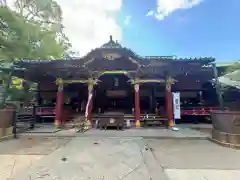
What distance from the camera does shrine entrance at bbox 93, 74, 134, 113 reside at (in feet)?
44.5

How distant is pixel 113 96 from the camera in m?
13.9

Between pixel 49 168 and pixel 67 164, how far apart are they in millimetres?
401

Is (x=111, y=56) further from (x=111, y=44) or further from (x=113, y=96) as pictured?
(x=113, y=96)

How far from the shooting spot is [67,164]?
3723 mm

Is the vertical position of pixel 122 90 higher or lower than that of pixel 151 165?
higher

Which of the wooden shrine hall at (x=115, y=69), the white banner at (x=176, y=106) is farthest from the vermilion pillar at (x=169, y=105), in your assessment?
the white banner at (x=176, y=106)

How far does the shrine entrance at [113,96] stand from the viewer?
13555mm

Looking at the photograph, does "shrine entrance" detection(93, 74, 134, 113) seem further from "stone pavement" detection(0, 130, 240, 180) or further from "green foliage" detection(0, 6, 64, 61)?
"stone pavement" detection(0, 130, 240, 180)

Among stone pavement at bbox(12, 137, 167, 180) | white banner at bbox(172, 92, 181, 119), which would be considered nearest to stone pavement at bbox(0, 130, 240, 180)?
stone pavement at bbox(12, 137, 167, 180)

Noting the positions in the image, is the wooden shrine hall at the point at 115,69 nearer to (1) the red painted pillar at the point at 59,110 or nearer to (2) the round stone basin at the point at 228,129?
(1) the red painted pillar at the point at 59,110

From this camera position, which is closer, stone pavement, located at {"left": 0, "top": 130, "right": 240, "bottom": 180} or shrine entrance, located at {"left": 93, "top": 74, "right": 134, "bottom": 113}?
stone pavement, located at {"left": 0, "top": 130, "right": 240, "bottom": 180}

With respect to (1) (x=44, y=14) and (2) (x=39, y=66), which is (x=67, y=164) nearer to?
(2) (x=39, y=66)

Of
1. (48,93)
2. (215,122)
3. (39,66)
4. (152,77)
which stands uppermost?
(39,66)

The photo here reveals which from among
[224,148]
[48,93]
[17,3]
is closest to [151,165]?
[224,148]
